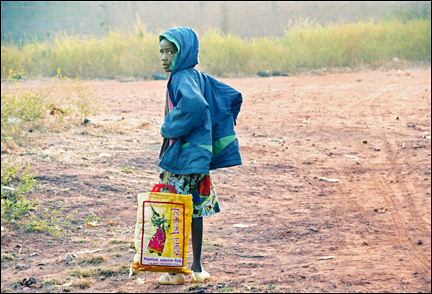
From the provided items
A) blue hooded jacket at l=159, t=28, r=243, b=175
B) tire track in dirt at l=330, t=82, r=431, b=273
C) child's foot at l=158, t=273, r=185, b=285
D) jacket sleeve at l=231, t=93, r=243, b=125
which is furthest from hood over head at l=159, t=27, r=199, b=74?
tire track in dirt at l=330, t=82, r=431, b=273

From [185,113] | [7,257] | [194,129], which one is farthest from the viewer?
[7,257]

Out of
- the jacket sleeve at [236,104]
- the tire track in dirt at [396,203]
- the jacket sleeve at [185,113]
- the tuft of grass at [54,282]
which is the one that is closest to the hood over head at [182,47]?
the jacket sleeve at [185,113]

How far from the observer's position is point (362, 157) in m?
6.63

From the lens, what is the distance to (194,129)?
289cm

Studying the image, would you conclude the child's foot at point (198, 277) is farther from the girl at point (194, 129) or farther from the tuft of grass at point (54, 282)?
the tuft of grass at point (54, 282)

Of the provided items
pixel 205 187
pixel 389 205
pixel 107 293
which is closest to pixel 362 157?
pixel 389 205

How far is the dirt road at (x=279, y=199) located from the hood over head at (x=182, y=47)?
147cm

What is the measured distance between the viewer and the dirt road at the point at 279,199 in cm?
318

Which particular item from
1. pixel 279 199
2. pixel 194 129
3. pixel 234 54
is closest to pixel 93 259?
pixel 194 129

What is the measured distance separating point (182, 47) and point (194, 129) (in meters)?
0.54

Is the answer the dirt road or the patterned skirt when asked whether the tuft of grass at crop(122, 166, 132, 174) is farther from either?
the patterned skirt

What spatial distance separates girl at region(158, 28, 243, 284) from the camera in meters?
2.80

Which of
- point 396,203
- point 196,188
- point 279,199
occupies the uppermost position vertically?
point 196,188

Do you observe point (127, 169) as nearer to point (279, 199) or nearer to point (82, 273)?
point (279, 199)
